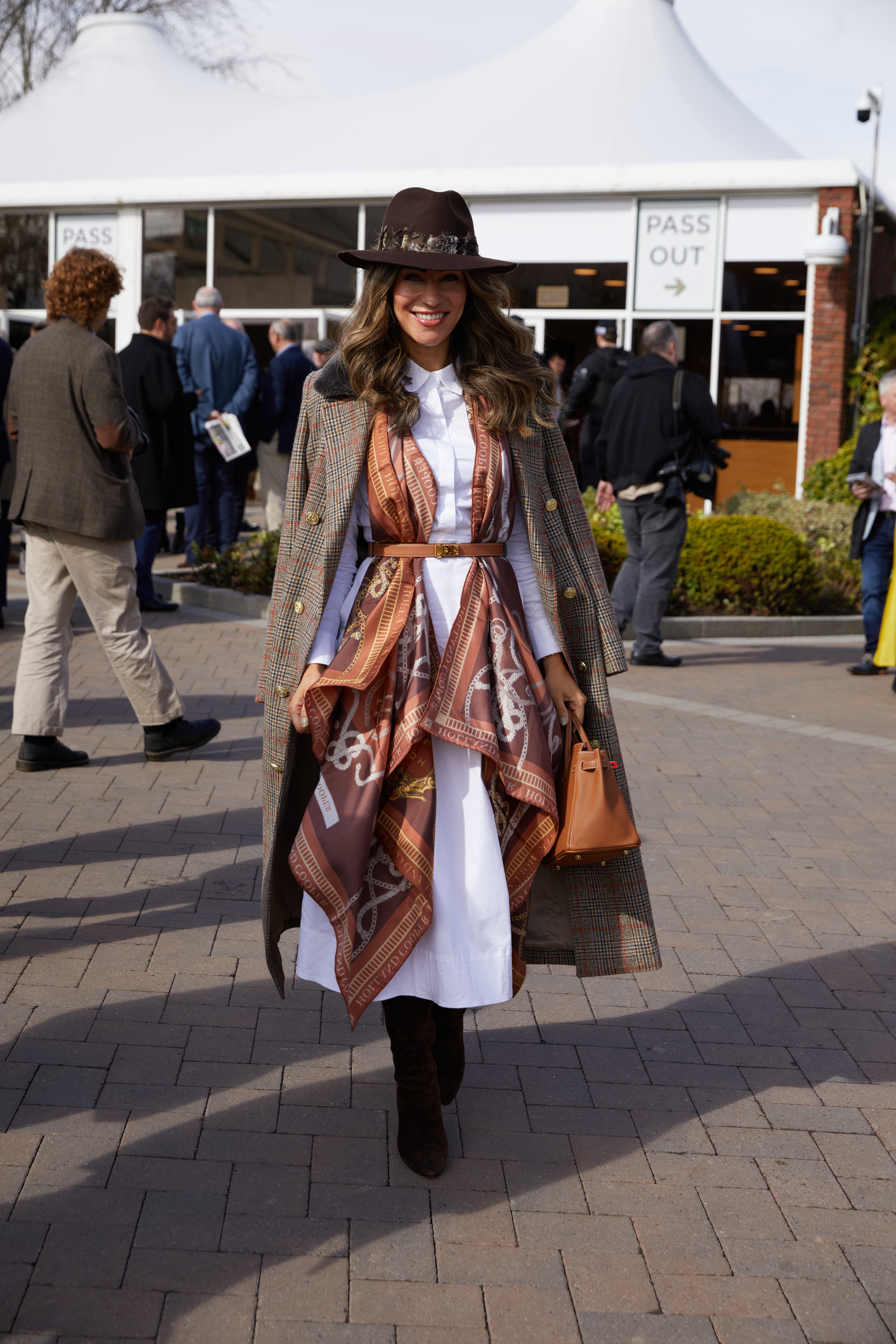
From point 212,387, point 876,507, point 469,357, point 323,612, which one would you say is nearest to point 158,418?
point 212,387

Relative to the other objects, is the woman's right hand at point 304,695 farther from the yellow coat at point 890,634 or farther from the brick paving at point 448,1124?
the yellow coat at point 890,634

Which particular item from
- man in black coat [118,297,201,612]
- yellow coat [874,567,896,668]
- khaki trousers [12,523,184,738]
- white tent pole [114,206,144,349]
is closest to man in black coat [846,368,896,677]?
yellow coat [874,567,896,668]

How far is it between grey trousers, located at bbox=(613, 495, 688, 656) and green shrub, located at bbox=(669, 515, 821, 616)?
1.55 m

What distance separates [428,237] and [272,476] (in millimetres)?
10840

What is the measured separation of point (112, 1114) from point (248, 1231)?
57 centimetres

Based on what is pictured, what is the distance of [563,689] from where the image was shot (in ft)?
10.2

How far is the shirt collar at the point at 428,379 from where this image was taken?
306cm

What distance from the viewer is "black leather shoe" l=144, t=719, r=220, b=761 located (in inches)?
251

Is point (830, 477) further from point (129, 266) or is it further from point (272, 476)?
point (129, 266)

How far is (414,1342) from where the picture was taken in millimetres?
2471

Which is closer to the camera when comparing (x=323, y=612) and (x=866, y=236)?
(x=323, y=612)

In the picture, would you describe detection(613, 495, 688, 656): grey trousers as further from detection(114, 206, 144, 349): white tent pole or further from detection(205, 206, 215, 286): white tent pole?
detection(114, 206, 144, 349): white tent pole

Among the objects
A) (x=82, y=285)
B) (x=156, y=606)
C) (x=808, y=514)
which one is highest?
(x=82, y=285)

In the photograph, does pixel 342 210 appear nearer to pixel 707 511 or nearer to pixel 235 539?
pixel 707 511
